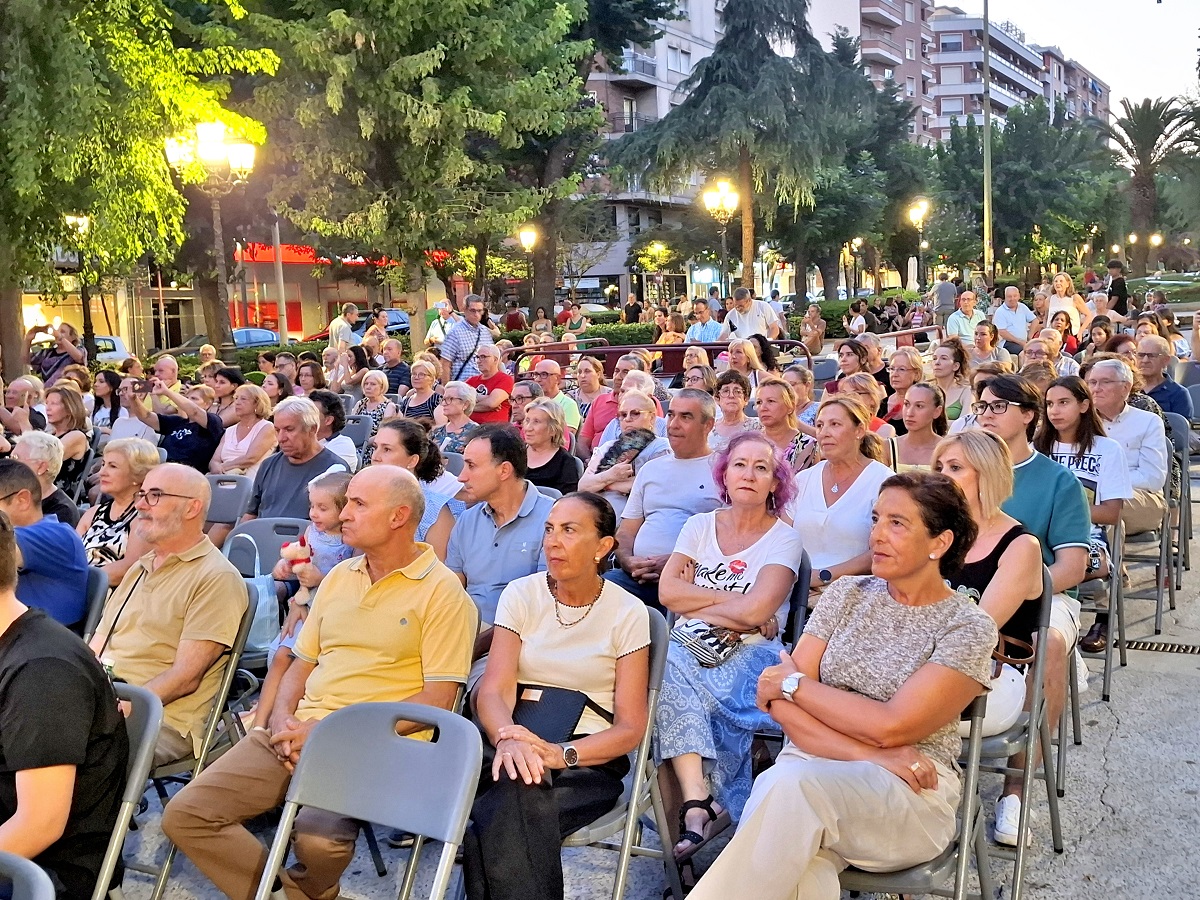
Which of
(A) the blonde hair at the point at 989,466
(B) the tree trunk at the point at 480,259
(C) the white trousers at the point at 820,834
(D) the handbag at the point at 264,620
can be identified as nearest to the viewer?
(C) the white trousers at the point at 820,834

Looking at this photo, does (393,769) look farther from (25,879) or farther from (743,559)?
(743,559)

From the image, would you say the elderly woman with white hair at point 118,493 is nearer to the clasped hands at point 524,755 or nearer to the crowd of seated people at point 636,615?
the crowd of seated people at point 636,615

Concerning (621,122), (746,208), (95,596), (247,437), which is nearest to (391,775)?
(95,596)

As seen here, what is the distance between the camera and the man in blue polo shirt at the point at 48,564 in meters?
4.37

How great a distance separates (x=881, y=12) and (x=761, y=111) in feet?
198

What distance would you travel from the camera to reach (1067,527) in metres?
4.43

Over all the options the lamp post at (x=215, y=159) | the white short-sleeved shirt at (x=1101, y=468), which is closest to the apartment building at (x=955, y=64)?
the lamp post at (x=215, y=159)

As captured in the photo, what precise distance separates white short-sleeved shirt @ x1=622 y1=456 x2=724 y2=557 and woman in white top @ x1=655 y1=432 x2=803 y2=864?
1.80 feet

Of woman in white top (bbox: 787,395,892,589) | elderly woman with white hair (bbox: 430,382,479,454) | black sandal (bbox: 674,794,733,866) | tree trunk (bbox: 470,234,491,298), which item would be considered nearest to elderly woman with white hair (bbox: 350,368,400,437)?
elderly woman with white hair (bbox: 430,382,479,454)

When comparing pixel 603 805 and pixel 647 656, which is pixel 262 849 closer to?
pixel 603 805

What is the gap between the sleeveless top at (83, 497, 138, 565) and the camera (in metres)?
5.40

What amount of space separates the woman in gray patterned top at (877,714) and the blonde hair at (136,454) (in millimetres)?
3369

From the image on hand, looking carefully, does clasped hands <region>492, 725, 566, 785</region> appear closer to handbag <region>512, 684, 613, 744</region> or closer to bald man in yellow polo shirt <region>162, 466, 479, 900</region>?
handbag <region>512, 684, 613, 744</region>

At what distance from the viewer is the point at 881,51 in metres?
80.2
